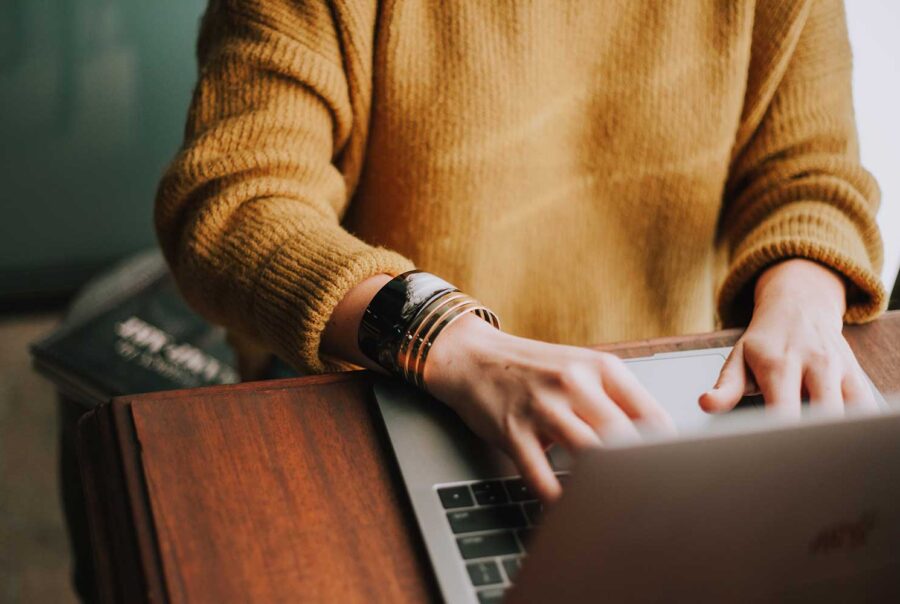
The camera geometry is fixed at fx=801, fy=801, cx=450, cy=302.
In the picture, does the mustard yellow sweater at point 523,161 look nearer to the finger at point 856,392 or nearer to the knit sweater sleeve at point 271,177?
the knit sweater sleeve at point 271,177

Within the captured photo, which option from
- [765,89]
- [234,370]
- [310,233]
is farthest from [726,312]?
[234,370]

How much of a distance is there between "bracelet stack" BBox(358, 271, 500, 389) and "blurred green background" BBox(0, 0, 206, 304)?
124 centimetres

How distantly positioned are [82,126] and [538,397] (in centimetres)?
144

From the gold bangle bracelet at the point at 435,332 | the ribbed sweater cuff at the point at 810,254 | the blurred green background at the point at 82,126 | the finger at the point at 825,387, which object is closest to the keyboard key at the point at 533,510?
the gold bangle bracelet at the point at 435,332

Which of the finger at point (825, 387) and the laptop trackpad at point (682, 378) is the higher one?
the laptop trackpad at point (682, 378)

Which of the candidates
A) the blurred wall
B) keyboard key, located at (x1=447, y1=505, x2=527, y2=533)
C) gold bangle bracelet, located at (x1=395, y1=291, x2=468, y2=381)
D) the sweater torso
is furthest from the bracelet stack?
the blurred wall

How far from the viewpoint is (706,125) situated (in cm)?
80

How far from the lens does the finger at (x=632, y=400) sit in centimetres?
48

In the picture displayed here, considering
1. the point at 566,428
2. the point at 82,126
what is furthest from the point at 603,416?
the point at 82,126

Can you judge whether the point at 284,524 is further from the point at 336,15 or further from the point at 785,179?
the point at 785,179

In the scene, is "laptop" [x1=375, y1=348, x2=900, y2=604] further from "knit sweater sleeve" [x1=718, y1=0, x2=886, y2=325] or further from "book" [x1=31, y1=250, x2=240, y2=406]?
"book" [x1=31, y1=250, x2=240, y2=406]

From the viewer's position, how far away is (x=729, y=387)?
54cm

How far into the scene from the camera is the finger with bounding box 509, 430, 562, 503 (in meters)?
0.45

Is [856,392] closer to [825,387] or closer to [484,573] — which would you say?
[825,387]
